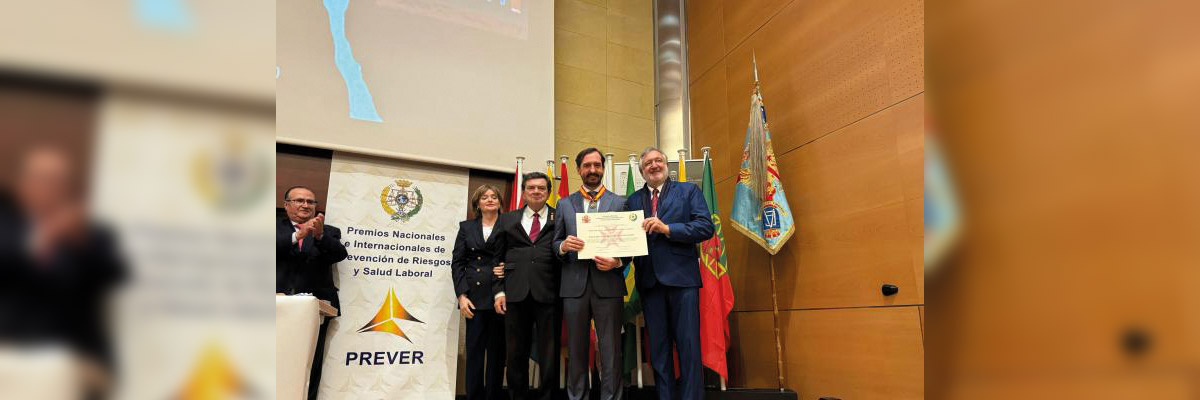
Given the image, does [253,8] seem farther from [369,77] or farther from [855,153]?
[369,77]

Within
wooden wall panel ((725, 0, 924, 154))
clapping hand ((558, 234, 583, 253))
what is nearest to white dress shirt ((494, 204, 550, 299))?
clapping hand ((558, 234, 583, 253))

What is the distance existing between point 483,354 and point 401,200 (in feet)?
4.03

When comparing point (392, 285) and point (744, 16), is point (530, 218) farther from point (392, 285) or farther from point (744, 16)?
point (744, 16)

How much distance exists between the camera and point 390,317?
422 centimetres

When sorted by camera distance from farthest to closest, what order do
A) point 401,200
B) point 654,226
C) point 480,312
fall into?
point 401,200
point 480,312
point 654,226

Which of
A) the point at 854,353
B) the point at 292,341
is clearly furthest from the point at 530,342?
the point at 292,341

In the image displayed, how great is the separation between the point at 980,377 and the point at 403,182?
457 cm

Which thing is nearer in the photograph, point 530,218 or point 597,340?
point 597,340

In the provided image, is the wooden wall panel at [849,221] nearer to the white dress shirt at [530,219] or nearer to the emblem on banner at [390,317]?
the white dress shirt at [530,219]

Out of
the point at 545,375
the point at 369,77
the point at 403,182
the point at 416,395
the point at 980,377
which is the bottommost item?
the point at 416,395

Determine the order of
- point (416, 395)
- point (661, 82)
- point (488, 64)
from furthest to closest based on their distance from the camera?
point (661, 82) < point (488, 64) < point (416, 395)

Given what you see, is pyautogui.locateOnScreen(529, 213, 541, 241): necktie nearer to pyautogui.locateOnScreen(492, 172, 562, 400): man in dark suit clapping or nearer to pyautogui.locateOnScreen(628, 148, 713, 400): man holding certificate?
pyautogui.locateOnScreen(492, 172, 562, 400): man in dark suit clapping

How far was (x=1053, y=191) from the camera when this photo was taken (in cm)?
10

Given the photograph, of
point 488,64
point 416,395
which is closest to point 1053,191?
point 416,395
